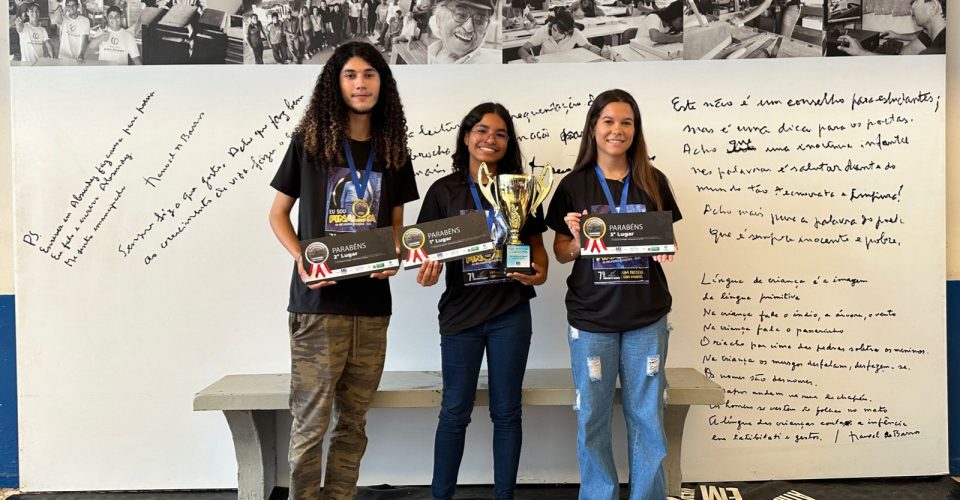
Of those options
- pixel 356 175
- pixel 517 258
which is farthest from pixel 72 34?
pixel 517 258

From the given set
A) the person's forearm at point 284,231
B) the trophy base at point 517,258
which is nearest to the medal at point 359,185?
the person's forearm at point 284,231

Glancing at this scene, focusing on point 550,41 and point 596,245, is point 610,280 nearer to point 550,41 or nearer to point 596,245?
point 596,245

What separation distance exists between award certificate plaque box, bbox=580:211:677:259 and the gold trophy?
0.22m

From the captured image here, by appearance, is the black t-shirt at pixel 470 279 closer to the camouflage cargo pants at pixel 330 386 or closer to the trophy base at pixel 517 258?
the trophy base at pixel 517 258

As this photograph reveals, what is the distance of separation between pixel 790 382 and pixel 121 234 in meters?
3.13

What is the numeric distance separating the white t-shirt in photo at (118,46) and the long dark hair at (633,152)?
2.05 meters

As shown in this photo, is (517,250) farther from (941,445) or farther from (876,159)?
(941,445)

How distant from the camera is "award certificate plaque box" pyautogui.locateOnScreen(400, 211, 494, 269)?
2.19 meters

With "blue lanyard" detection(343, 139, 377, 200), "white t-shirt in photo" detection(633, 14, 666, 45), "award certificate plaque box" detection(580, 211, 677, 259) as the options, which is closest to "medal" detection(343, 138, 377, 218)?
"blue lanyard" detection(343, 139, 377, 200)

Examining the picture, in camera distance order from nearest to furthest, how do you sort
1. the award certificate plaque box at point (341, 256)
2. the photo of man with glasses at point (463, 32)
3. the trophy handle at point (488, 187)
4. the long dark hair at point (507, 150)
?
the award certificate plaque box at point (341, 256) → the trophy handle at point (488, 187) → the long dark hair at point (507, 150) → the photo of man with glasses at point (463, 32)

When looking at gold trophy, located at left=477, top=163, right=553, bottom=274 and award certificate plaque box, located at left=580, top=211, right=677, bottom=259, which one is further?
gold trophy, located at left=477, top=163, right=553, bottom=274

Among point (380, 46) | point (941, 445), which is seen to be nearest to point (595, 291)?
point (380, 46)

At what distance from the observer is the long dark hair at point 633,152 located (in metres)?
2.33

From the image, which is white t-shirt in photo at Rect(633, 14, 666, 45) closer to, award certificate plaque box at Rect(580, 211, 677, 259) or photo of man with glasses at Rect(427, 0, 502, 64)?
photo of man with glasses at Rect(427, 0, 502, 64)
